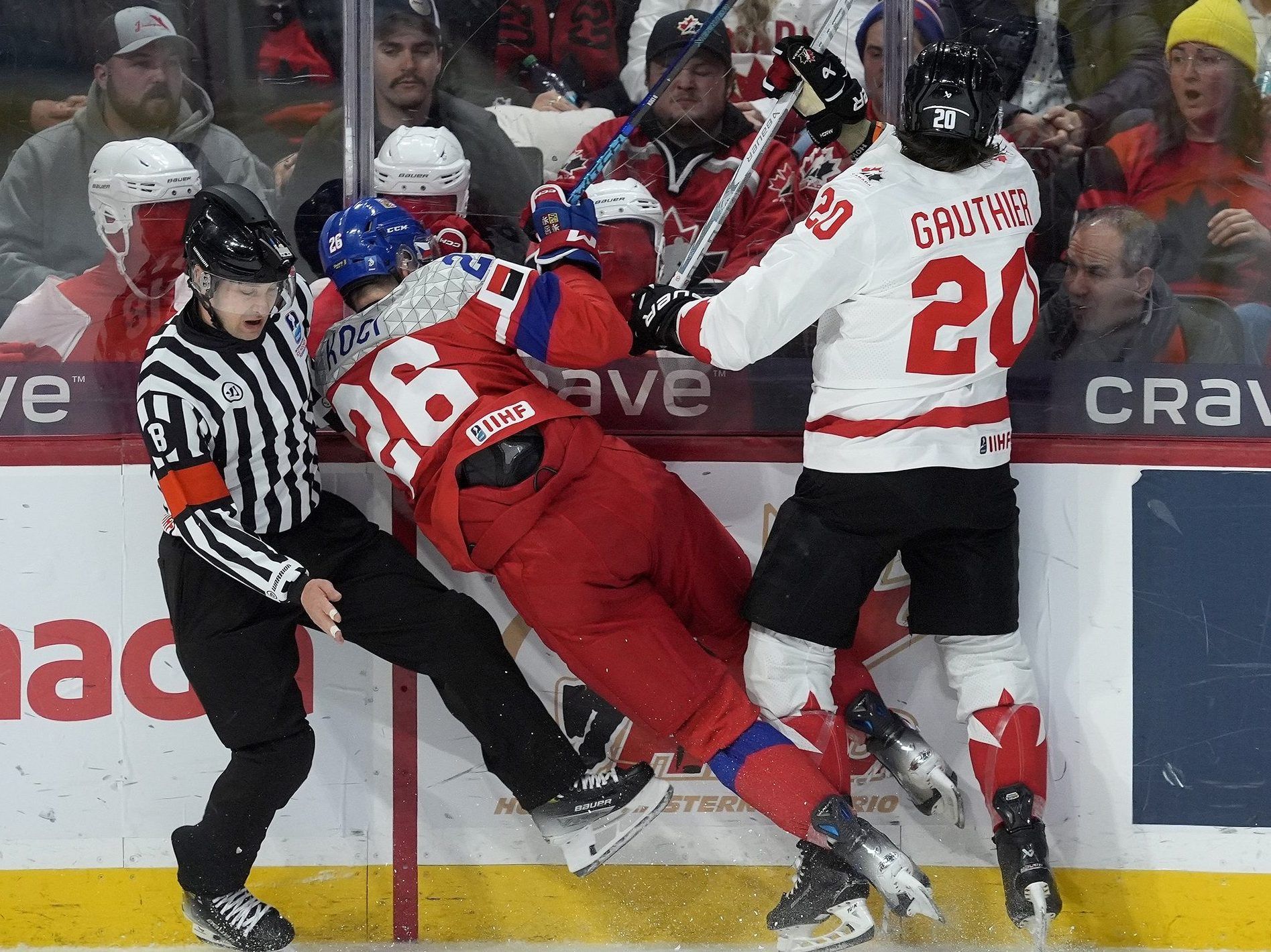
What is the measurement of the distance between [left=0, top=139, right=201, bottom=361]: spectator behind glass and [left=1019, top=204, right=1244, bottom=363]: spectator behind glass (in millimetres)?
1736

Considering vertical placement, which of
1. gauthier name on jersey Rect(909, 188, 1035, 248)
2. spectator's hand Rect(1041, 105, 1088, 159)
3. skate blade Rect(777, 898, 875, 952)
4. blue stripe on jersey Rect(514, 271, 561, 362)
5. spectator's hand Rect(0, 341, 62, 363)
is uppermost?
spectator's hand Rect(1041, 105, 1088, 159)

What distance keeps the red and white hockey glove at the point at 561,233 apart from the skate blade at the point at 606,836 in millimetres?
1012

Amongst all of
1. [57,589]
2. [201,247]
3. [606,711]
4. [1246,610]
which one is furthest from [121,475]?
[1246,610]

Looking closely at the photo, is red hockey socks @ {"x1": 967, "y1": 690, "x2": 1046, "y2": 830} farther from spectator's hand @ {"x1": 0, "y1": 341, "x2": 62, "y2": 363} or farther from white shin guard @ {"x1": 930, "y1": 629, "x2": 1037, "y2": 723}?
spectator's hand @ {"x1": 0, "y1": 341, "x2": 62, "y2": 363}

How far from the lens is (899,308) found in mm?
2289

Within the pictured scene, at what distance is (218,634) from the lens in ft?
8.04

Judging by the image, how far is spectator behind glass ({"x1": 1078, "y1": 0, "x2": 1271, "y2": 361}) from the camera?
2660 millimetres

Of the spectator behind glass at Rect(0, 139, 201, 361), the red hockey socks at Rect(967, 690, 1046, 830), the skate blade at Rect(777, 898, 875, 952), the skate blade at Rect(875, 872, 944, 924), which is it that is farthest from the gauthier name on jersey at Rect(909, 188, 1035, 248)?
the spectator behind glass at Rect(0, 139, 201, 361)

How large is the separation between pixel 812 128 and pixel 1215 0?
33.9 inches

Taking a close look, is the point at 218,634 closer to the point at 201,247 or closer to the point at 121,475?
the point at 121,475

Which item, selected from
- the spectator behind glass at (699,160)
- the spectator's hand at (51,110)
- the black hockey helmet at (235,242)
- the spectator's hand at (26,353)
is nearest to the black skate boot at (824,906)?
the spectator behind glass at (699,160)

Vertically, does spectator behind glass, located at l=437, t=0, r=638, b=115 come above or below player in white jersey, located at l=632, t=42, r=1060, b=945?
above

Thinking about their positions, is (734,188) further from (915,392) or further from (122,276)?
(122,276)

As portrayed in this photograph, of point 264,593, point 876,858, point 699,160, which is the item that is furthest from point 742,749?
point 699,160
